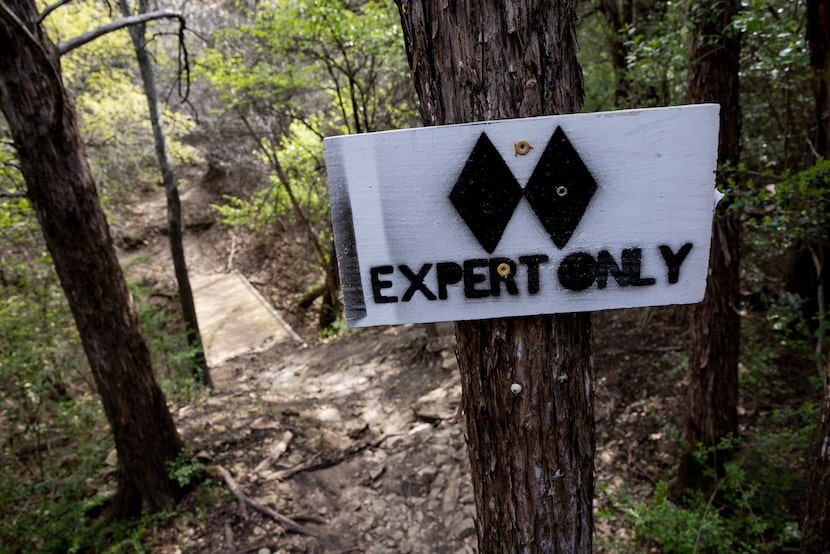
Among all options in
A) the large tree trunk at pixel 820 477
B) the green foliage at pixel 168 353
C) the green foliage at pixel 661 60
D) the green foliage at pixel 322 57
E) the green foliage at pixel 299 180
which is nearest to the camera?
the large tree trunk at pixel 820 477

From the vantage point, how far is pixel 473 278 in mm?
948

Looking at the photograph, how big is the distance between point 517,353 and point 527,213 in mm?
320

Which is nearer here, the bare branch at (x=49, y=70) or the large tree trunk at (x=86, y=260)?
the bare branch at (x=49, y=70)

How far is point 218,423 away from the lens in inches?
194

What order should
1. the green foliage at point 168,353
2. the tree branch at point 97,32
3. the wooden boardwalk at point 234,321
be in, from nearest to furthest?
the tree branch at point 97,32
the green foliage at point 168,353
the wooden boardwalk at point 234,321

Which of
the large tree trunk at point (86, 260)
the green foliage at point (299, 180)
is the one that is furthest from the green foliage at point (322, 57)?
the large tree trunk at point (86, 260)

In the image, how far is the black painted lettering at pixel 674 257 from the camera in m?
0.94

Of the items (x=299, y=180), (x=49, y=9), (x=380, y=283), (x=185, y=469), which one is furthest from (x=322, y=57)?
(x=380, y=283)

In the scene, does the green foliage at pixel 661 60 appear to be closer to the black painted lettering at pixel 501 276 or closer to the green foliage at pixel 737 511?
the green foliage at pixel 737 511

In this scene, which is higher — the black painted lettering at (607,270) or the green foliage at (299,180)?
the green foliage at (299,180)

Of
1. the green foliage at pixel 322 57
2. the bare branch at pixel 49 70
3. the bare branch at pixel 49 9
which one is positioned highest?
the green foliage at pixel 322 57

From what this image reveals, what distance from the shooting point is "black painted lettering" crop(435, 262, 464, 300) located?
0.95 meters

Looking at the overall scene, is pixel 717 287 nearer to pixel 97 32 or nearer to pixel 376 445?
pixel 376 445

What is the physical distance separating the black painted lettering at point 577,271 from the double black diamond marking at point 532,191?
41 millimetres
